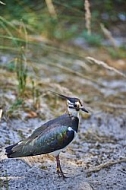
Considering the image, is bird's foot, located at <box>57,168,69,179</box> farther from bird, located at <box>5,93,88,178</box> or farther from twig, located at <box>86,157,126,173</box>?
twig, located at <box>86,157,126,173</box>

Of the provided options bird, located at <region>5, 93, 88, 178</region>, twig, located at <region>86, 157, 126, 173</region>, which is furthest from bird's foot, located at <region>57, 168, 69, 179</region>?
twig, located at <region>86, 157, 126, 173</region>

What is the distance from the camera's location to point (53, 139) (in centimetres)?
307

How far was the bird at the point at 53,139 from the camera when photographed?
9.95 ft

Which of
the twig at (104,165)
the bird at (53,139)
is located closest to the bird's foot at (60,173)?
the bird at (53,139)

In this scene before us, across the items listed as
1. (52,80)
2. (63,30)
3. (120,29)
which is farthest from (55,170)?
(120,29)

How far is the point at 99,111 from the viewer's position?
4430 mm

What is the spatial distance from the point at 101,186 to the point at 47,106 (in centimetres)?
138

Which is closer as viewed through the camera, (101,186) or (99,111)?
(101,186)

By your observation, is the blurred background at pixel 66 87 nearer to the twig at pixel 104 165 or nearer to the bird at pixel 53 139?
the twig at pixel 104 165

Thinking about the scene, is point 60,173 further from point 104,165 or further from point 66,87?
point 66,87

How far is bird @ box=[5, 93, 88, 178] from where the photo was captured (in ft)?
9.95

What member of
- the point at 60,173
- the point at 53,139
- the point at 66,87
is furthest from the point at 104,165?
the point at 66,87

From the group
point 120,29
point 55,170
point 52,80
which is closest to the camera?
point 55,170

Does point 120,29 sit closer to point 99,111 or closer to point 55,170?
point 99,111
